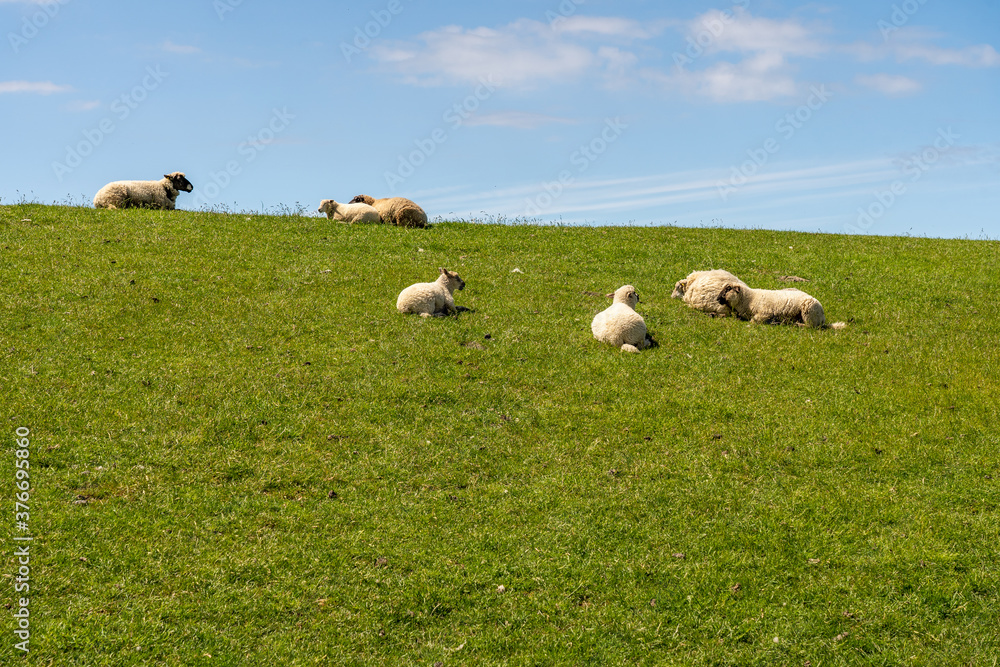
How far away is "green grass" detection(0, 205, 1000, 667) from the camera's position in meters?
9.48

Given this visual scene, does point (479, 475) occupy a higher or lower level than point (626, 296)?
lower

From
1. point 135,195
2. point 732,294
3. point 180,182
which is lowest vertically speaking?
point 732,294

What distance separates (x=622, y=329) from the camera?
729 inches

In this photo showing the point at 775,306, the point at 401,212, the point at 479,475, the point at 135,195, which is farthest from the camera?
the point at 401,212

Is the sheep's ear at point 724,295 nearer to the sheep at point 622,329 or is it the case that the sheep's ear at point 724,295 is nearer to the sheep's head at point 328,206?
the sheep at point 622,329

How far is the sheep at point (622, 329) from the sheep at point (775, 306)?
3368 mm

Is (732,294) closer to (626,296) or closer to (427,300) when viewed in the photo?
(626,296)

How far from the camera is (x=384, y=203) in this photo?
32.1 m

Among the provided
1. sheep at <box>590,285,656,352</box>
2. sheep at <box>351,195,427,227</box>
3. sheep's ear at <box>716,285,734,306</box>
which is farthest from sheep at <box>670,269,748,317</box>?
sheep at <box>351,195,427,227</box>

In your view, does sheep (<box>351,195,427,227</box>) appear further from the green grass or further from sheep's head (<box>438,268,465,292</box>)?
sheep's head (<box>438,268,465,292</box>)

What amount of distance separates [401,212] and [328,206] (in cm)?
323

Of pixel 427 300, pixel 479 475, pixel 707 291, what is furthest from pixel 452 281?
pixel 479 475

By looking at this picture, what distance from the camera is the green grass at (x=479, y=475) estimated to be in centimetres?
948

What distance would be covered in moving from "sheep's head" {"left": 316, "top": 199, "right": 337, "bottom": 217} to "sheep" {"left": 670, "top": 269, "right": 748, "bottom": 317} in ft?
51.7
